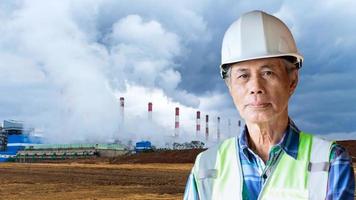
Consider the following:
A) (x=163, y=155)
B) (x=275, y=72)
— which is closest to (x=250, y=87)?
(x=275, y=72)

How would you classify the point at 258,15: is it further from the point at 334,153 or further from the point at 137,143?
the point at 137,143

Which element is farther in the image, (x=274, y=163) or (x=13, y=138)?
(x=13, y=138)

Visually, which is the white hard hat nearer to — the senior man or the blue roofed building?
the senior man

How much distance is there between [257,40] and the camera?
5.48 feet

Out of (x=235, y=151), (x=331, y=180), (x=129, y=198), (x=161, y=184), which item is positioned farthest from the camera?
(x=161, y=184)

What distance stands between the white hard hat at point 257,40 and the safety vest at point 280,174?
273 millimetres

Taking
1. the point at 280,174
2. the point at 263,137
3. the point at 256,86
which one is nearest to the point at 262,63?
the point at 256,86

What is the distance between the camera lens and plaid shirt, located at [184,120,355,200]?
152 centimetres

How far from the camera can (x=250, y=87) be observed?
1.70 meters

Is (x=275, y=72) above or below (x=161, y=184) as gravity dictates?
above

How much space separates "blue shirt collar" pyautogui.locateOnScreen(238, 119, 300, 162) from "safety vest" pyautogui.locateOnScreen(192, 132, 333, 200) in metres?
0.01

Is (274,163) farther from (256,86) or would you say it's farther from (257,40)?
(257,40)

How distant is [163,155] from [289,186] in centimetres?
4822

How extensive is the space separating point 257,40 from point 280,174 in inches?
16.1
